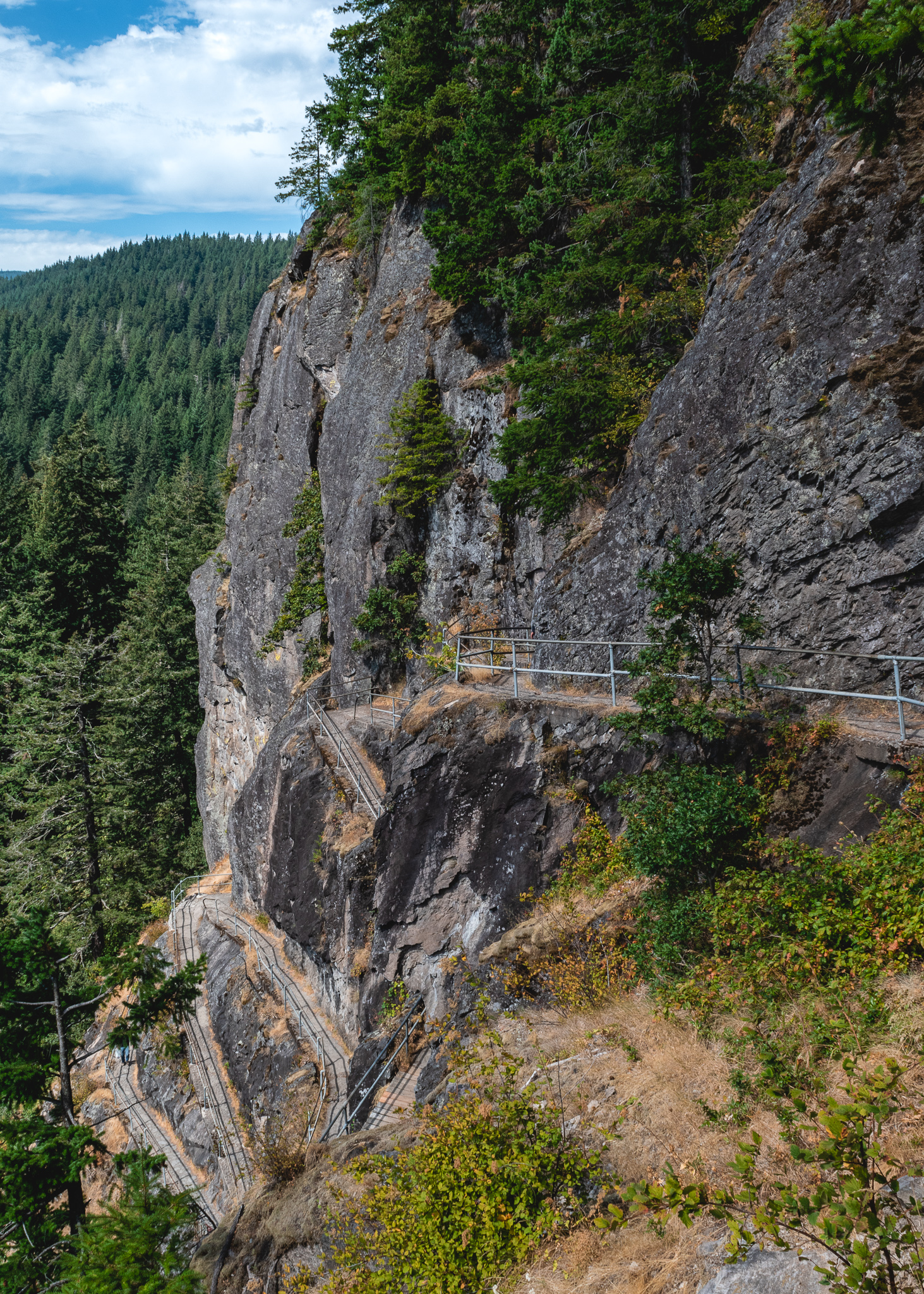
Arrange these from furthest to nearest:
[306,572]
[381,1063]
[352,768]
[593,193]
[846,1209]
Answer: [306,572] < [352,768] < [593,193] < [381,1063] < [846,1209]

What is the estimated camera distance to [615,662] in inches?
454

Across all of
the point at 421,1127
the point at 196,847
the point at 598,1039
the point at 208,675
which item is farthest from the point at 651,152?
the point at 196,847

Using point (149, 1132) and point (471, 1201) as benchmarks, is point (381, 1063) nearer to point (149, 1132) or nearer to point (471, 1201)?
point (471, 1201)

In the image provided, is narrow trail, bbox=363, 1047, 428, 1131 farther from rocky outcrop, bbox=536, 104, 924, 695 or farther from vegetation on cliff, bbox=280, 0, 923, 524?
vegetation on cliff, bbox=280, 0, 923, 524

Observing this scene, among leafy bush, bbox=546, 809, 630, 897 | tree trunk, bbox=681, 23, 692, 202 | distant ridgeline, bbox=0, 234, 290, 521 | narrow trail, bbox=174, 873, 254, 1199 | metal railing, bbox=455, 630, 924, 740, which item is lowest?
narrow trail, bbox=174, 873, 254, 1199

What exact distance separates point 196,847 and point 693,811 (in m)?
28.4

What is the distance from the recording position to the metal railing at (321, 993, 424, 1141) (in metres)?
10.2

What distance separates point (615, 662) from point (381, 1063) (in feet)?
24.0

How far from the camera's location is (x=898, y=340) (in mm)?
8664

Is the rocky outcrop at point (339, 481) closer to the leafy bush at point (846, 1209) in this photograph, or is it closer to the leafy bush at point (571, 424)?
the leafy bush at point (571, 424)

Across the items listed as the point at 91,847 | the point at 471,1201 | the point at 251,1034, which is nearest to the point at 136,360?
the point at 91,847

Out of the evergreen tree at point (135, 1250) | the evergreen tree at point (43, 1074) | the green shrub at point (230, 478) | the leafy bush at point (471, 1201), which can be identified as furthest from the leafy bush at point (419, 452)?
the green shrub at point (230, 478)

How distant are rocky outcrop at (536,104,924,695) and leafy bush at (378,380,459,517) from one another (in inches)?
272

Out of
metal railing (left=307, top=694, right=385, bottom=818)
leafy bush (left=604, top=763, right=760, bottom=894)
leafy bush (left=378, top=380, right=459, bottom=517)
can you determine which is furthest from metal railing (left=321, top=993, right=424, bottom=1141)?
leafy bush (left=378, top=380, right=459, bottom=517)
